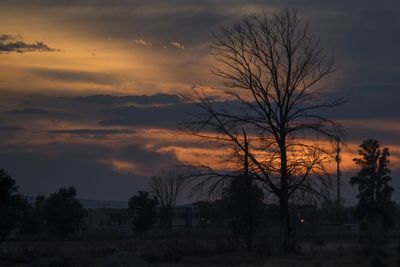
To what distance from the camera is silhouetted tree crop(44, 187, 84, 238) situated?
82312 mm

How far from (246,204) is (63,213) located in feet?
123

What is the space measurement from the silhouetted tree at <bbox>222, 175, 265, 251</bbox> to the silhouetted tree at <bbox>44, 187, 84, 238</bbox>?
27.6 meters

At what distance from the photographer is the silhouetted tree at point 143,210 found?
8569 cm

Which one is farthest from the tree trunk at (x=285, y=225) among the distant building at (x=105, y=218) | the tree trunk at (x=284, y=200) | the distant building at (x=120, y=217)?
the distant building at (x=105, y=218)

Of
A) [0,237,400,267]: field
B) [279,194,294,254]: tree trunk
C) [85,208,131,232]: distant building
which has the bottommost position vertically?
[0,237,400,267]: field

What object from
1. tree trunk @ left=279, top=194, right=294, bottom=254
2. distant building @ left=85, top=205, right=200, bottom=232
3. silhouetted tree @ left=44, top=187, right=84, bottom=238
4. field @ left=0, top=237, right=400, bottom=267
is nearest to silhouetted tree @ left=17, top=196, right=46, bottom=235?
silhouetted tree @ left=44, top=187, right=84, bottom=238

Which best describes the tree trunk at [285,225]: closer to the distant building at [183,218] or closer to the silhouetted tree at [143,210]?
the silhouetted tree at [143,210]

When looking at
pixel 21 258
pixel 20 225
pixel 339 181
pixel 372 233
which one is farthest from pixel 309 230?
pixel 372 233

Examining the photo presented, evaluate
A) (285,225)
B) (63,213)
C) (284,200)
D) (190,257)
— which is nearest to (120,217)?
(63,213)

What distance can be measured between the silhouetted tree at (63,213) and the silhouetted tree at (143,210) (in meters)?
6.76

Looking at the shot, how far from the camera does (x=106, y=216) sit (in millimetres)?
134875

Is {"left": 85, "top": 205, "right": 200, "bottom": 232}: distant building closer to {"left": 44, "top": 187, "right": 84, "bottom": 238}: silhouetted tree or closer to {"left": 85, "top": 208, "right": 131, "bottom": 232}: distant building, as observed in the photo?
{"left": 85, "top": 208, "right": 131, "bottom": 232}: distant building

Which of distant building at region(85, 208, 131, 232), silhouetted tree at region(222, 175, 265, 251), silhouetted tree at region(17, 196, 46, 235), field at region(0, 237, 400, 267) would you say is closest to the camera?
field at region(0, 237, 400, 267)

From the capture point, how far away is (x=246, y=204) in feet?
165
